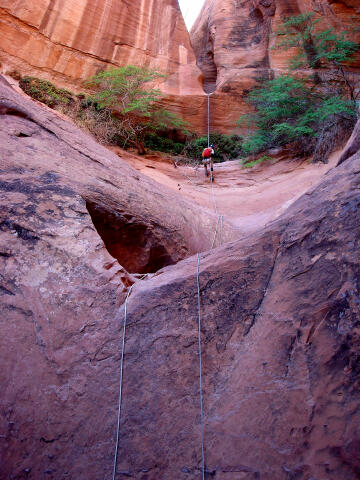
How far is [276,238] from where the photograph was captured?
9.18 ft

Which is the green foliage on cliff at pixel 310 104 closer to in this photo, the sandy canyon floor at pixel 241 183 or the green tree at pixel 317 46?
the green tree at pixel 317 46

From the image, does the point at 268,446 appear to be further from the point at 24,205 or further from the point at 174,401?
the point at 24,205

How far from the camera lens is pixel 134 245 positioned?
15.3 ft

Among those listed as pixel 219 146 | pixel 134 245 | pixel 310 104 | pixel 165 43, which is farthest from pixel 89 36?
pixel 134 245

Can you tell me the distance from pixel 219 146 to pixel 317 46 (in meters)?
5.87

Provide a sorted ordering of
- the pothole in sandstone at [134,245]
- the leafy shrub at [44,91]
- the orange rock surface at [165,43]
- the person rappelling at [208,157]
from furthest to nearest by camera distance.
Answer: the orange rock surface at [165,43] → the leafy shrub at [44,91] → the person rappelling at [208,157] → the pothole in sandstone at [134,245]

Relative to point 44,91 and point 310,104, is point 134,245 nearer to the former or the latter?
point 310,104

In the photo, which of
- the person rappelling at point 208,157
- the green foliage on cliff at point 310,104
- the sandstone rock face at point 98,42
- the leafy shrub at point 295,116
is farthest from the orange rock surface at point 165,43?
the person rappelling at point 208,157

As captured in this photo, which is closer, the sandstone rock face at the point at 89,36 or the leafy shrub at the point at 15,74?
the leafy shrub at the point at 15,74

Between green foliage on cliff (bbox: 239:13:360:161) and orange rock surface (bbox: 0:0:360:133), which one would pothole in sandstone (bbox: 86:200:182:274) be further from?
orange rock surface (bbox: 0:0:360:133)

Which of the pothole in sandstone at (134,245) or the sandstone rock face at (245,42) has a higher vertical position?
the sandstone rock face at (245,42)

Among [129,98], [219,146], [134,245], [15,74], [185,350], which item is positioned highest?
[185,350]

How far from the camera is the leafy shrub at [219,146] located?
16.0m

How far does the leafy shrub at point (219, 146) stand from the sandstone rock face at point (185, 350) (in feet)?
43.9
